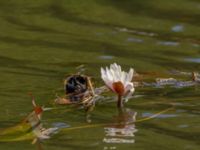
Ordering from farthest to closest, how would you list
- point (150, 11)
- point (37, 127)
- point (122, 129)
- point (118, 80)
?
point (150, 11) < point (118, 80) < point (122, 129) < point (37, 127)

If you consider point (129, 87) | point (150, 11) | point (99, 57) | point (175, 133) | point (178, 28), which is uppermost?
point (150, 11)

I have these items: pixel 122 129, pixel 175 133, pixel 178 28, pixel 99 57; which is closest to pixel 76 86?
pixel 122 129

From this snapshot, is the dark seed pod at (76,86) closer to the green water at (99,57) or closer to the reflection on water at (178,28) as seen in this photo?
the green water at (99,57)

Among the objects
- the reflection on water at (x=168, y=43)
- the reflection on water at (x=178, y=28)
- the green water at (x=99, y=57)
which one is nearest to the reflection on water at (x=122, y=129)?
the green water at (x=99, y=57)

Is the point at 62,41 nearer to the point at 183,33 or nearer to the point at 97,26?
the point at 97,26

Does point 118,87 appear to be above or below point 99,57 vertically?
below

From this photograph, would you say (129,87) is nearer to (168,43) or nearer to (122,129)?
(122,129)

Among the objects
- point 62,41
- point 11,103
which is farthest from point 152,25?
point 11,103
